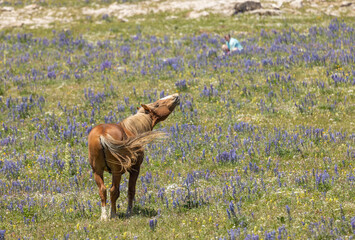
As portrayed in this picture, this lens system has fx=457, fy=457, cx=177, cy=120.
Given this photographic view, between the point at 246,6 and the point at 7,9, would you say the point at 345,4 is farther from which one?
the point at 7,9

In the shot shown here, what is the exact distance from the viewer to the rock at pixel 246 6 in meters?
28.6

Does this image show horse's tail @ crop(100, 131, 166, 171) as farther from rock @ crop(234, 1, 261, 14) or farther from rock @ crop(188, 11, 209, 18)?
rock @ crop(234, 1, 261, 14)

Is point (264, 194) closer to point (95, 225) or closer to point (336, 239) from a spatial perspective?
point (336, 239)

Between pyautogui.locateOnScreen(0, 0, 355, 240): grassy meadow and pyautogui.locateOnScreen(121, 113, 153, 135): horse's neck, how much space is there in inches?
61.6

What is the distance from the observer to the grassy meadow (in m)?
8.97

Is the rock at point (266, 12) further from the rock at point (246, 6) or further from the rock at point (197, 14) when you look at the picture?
the rock at point (197, 14)

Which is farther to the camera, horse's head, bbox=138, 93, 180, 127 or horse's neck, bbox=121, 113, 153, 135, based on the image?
horse's head, bbox=138, 93, 180, 127

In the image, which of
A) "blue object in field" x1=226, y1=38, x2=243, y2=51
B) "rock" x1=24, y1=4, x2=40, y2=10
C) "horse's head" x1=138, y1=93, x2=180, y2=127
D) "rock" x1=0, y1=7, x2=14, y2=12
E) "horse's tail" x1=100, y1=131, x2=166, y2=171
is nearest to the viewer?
"horse's tail" x1=100, y1=131, x2=166, y2=171

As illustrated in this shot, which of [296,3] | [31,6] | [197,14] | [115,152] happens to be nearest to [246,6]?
[197,14]

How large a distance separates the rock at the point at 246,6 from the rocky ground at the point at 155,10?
255 mm

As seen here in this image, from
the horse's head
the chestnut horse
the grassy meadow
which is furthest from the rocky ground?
the chestnut horse

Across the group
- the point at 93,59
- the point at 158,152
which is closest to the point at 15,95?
the point at 93,59

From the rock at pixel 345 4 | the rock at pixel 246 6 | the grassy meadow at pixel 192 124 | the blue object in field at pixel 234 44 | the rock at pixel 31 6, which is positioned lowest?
the grassy meadow at pixel 192 124

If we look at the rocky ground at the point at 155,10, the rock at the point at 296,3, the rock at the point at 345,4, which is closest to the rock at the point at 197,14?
the rocky ground at the point at 155,10
